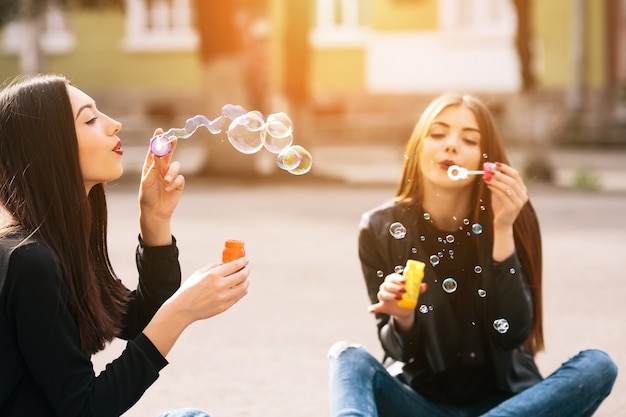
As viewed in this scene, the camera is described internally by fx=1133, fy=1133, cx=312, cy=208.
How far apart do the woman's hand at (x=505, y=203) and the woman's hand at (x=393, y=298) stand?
335 mm

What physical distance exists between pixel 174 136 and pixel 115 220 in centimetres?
744

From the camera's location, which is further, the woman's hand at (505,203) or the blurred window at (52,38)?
the blurred window at (52,38)

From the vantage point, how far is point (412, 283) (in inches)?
116

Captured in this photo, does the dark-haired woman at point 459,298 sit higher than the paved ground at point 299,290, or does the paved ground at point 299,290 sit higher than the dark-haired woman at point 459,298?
the dark-haired woman at point 459,298

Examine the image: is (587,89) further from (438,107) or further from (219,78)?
(438,107)

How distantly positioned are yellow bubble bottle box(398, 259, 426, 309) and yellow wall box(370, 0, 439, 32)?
64.5ft

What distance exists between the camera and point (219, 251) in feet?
27.7

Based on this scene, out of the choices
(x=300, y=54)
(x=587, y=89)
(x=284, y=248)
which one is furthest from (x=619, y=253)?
(x=587, y=89)

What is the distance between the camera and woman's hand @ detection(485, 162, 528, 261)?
10.3 feet

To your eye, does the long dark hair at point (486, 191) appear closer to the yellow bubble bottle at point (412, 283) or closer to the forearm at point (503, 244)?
the forearm at point (503, 244)

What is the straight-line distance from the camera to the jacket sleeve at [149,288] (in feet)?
9.94

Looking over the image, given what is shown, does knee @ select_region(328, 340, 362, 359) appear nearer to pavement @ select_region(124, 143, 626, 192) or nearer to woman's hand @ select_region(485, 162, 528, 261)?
woman's hand @ select_region(485, 162, 528, 261)

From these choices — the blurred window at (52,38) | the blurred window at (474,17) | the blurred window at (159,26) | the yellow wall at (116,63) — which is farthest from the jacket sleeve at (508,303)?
the blurred window at (52,38)

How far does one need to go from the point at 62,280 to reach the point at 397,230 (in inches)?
50.6
